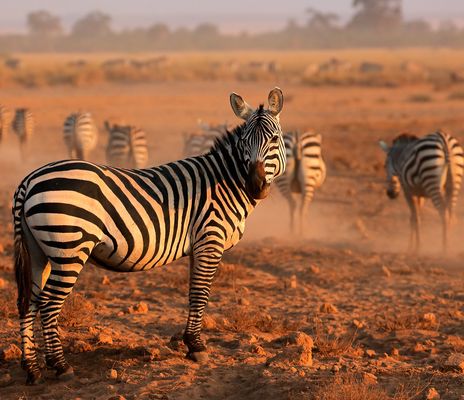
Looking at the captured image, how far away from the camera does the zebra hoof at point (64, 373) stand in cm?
597

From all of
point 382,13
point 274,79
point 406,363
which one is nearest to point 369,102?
point 274,79

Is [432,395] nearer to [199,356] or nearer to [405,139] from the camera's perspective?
[199,356]

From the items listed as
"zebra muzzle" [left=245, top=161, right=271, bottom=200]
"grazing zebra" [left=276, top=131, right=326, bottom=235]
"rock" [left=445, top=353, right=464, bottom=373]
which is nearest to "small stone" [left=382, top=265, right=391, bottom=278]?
"grazing zebra" [left=276, top=131, right=326, bottom=235]

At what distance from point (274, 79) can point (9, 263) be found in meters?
→ 42.4

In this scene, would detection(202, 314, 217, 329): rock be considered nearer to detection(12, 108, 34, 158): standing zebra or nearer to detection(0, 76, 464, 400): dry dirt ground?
detection(0, 76, 464, 400): dry dirt ground

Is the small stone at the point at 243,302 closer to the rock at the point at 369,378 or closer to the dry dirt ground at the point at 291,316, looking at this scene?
the dry dirt ground at the point at 291,316

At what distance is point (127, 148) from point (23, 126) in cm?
554

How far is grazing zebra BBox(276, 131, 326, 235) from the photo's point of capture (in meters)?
12.8

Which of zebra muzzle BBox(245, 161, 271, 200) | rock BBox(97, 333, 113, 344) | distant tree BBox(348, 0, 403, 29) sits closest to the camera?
zebra muzzle BBox(245, 161, 271, 200)

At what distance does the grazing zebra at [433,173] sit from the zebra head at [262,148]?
575cm


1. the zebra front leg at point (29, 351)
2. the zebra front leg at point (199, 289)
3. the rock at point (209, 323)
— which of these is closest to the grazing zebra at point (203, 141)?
the rock at point (209, 323)

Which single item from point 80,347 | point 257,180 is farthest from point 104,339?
point 257,180

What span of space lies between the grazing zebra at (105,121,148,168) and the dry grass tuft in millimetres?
8524

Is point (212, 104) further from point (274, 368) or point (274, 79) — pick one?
point (274, 368)
